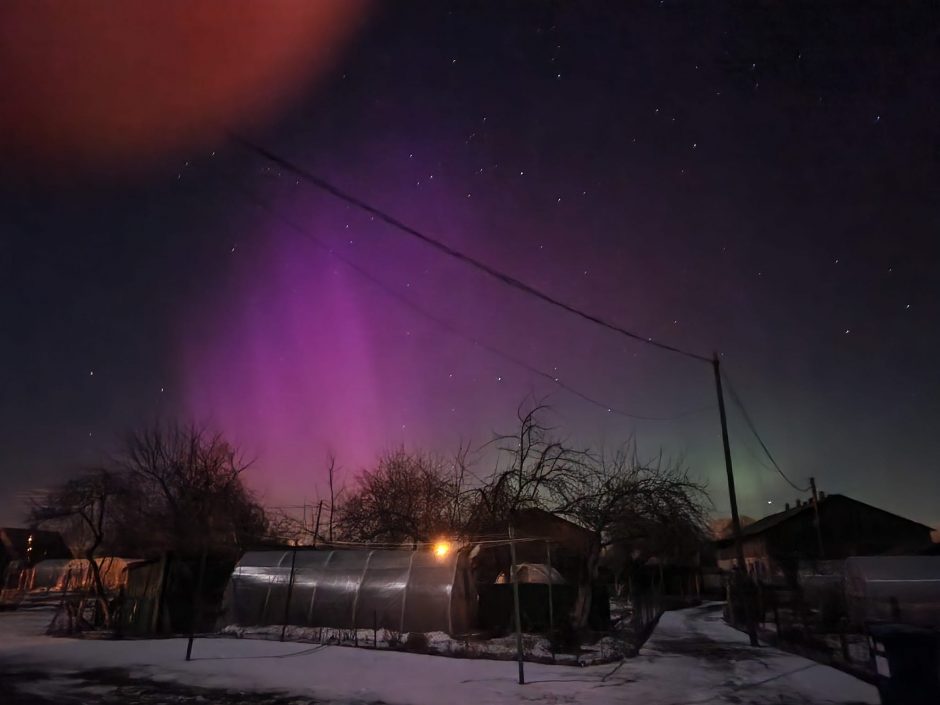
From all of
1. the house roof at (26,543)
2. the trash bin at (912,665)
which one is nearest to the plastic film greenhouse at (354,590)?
the trash bin at (912,665)

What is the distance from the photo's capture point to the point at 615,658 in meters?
15.9

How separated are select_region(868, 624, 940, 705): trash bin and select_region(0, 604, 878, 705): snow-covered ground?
4.43 ft

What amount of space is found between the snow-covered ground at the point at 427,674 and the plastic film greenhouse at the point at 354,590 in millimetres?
2279

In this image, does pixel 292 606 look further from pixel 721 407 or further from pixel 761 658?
pixel 721 407

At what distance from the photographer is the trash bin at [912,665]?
9.20m

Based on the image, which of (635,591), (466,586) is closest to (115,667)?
(466,586)

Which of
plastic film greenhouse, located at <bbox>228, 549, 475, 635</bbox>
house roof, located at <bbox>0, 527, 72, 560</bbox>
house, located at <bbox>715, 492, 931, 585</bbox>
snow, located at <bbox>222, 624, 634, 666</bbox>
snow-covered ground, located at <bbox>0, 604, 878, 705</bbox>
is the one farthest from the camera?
house roof, located at <bbox>0, 527, 72, 560</bbox>

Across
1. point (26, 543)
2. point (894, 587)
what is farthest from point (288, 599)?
point (26, 543)

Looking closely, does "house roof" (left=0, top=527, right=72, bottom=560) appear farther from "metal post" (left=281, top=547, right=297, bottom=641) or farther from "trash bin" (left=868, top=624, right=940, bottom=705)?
"trash bin" (left=868, top=624, right=940, bottom=705)

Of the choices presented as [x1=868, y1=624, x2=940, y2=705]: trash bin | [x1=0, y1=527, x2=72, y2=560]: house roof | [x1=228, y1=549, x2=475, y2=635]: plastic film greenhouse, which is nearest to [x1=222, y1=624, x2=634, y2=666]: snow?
[x1=228, y1=549, x2=475, y2=635]: plastic film greenhouse

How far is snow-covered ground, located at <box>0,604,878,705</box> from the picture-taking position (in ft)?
36.7

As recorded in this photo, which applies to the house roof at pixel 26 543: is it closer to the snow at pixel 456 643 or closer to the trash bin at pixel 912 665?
the snow at pixel 456 643

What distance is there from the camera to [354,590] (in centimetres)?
2122

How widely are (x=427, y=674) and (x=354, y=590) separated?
816cm
